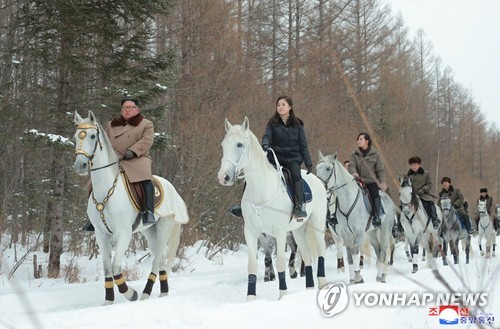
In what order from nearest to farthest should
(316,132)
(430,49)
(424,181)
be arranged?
(424,181)
(316,132)
(430,49)

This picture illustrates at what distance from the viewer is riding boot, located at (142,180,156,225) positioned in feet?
23.1

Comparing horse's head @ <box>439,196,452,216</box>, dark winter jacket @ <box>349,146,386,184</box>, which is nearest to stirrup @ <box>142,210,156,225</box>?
dark winter jacket @ <box>349,146,386,184</box>

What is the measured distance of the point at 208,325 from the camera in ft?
15.5

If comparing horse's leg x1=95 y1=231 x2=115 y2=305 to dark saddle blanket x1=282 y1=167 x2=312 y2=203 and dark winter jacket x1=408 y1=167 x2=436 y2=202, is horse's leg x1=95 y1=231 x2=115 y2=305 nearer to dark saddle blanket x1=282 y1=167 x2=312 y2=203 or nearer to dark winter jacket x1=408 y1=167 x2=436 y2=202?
dark saddle blanket x1=282 y1=167 x2=312 y2=203

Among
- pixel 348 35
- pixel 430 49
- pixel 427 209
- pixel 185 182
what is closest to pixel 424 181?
pixel 427 209

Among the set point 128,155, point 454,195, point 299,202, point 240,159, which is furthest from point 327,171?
point 454,195

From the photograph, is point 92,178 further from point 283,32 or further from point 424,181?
point 283,32

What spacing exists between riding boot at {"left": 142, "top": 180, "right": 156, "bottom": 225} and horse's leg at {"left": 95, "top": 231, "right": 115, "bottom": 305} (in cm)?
57

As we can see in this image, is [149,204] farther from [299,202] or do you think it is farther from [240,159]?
[299,202]

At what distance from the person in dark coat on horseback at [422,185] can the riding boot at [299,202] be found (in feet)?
→ 22.4

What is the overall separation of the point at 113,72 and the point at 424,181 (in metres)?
8.30

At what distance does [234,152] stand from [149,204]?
1.51m

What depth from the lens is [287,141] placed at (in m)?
7.59

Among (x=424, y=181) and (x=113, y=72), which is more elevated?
(x=113, y=72)
